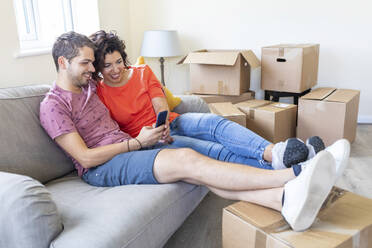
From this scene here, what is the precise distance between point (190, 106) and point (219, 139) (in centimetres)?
56

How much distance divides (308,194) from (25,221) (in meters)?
0.88

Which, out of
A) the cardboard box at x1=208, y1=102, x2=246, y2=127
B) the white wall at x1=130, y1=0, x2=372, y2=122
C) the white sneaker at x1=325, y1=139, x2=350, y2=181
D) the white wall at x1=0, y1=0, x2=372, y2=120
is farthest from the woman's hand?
the white wall at x1=130, y1=0, x2=372, y2=122

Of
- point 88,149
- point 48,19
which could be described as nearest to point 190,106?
point 88,149

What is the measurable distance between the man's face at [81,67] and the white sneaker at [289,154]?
0.90 m

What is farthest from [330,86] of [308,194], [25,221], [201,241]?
[25,221]

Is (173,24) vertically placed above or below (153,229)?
above

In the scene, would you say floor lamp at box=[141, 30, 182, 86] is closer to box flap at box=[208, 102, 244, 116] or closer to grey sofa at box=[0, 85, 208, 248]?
box flap at box=[208, 102, 244, 116]

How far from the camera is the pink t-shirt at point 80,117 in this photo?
144 cm

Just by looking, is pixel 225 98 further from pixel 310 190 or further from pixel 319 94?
pixel 310 190

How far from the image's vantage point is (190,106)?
222 cm

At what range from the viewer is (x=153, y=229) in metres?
1.27

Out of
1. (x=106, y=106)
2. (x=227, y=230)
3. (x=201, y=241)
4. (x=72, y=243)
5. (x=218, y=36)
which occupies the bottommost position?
(x=201, y=241)

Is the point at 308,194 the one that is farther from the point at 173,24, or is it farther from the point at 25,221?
the point at 173,24

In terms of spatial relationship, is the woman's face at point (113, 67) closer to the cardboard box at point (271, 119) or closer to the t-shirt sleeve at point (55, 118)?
the t-shirt sleeve at point (55, 118)
